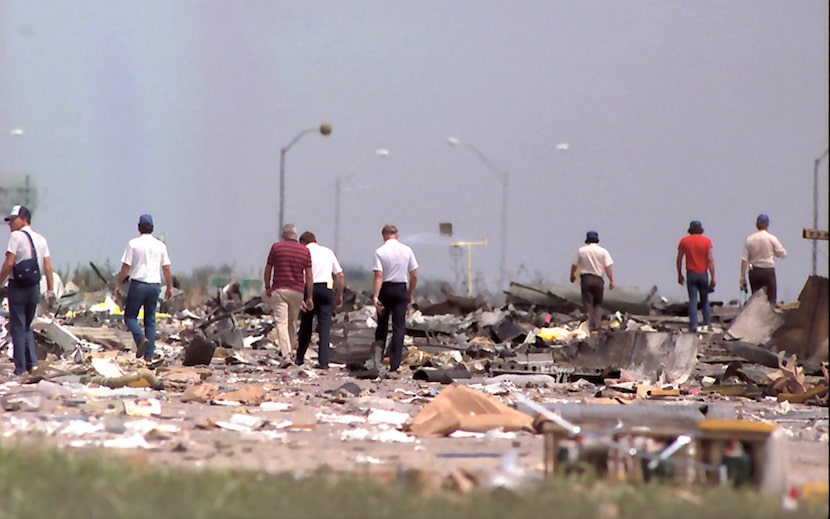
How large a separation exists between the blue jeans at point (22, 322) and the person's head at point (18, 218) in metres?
0.72

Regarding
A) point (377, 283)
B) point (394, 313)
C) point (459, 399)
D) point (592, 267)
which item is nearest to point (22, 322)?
point (377, 283)

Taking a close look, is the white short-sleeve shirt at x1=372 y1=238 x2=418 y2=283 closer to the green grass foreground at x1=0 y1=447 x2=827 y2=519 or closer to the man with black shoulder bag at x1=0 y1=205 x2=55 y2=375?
the man with black shoulder bag at x1=0 y1=205 x2=55 y2=375

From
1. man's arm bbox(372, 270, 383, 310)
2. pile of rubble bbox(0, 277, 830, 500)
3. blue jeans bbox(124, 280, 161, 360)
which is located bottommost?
pile of rubble bbox(0, 277, 830, 500)

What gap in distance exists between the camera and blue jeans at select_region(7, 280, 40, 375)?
1491 cm

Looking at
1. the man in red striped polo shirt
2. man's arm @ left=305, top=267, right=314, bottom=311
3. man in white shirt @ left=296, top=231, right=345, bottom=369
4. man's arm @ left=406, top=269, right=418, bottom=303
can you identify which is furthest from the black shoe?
man's arm @ left=406, top=269, right=418, bottom=303

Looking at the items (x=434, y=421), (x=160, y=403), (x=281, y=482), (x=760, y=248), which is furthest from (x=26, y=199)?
(x=281, y=482)

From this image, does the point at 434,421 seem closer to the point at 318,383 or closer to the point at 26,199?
the point at 318,383

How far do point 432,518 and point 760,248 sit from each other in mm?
15436

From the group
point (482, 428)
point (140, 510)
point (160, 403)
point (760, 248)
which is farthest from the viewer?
point (760, 248)

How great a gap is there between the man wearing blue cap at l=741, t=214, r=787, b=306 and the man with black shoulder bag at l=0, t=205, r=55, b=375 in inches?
408

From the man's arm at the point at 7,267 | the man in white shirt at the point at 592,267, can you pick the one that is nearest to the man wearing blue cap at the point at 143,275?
the man's arm at the point at 7,267

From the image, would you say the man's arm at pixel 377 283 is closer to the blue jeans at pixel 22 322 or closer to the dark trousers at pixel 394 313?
the dark trousers at pixel 394 313

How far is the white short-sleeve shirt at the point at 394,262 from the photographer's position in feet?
55.9

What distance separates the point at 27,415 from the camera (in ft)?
35.1
